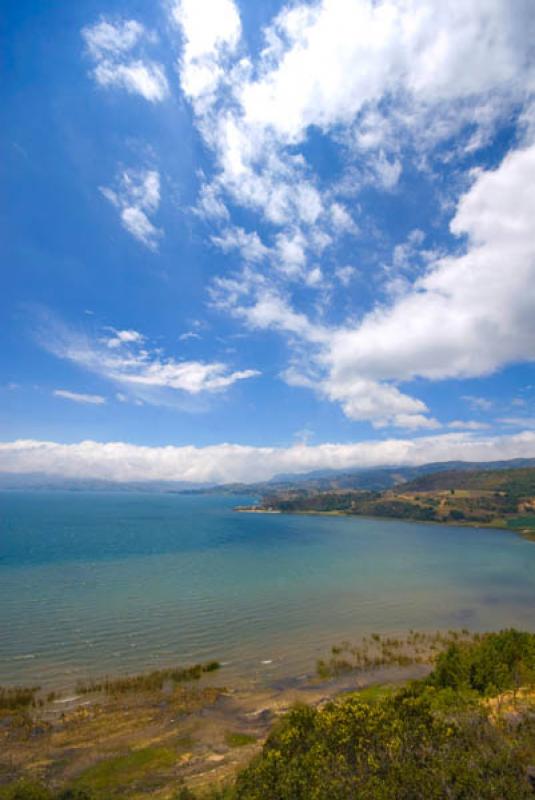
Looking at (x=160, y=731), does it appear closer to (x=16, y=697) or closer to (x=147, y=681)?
(x=147, y=681)

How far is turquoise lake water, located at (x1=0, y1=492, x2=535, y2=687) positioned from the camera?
36781 millimetres

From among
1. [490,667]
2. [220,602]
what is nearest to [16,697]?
[220,602]

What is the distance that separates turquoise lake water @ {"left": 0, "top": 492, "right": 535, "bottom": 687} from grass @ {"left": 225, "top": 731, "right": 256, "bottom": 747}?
8947 mm

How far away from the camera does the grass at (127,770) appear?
1886 centimetres

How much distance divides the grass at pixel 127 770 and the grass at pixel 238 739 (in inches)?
138

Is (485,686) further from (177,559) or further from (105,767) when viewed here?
(177,559)

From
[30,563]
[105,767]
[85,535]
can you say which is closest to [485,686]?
[105,767]

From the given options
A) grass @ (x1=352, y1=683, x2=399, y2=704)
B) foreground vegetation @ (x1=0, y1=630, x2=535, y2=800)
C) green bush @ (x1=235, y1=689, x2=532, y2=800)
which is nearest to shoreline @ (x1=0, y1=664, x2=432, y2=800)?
grass @ (x1=352, y1=683, x2=399, y2=704)

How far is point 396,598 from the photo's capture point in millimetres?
60531

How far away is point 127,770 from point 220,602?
34.8 meters

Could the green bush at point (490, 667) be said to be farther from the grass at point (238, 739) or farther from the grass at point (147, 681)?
the grass at point (147, 681)

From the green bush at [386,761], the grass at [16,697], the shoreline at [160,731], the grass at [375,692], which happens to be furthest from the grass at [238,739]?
the grass at [16,697]

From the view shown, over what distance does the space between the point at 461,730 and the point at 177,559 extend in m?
83.2

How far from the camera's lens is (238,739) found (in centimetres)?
2364
